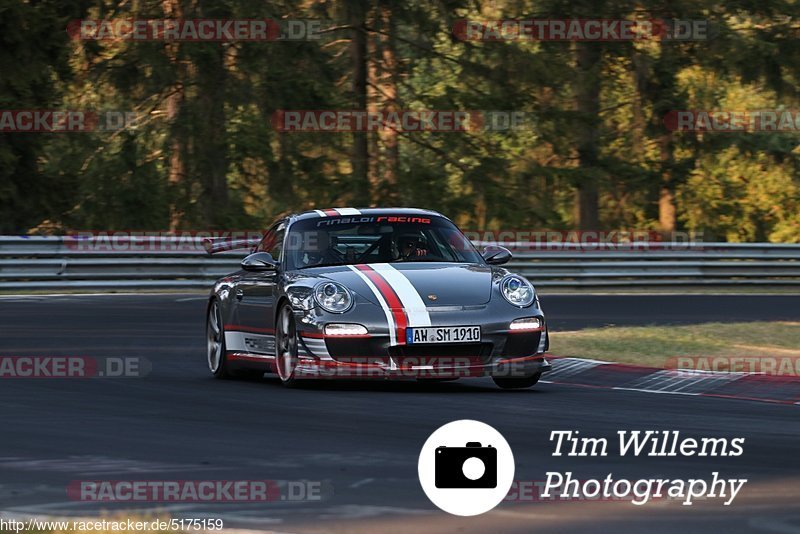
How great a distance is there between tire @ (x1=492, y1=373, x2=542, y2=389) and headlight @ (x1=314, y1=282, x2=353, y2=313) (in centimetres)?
130

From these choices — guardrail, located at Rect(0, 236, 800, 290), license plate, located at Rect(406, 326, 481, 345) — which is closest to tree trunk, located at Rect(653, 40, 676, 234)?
guardrail, located at Rect(0, 236, 800, 290)

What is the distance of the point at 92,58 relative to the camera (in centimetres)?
3158

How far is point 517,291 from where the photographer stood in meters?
11.0

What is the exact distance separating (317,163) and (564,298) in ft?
29.3

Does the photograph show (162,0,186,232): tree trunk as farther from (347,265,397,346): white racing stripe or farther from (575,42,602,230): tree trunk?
(347,265,397,346): white racing stripe

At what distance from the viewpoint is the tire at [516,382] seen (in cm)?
1132

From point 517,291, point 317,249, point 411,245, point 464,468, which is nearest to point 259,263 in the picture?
point 317,249

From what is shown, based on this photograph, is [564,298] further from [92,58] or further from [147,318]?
[92,58]

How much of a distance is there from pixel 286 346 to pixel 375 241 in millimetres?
1192

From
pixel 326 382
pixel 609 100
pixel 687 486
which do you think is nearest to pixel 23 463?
pixel 687 486

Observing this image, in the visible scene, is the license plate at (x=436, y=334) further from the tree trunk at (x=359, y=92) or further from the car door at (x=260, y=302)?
the tree trunk at (x=359, y=92)

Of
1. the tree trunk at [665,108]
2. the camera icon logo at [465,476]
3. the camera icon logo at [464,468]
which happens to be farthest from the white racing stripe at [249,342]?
the tree trunk at [665,108]

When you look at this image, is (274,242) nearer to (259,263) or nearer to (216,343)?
(259,263)

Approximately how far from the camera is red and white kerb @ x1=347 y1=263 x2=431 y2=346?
34.6 ft
